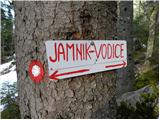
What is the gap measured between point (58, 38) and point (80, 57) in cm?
14

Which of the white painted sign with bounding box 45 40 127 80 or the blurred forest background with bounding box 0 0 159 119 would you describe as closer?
the white painted sign with bounding box 45 40 127 80

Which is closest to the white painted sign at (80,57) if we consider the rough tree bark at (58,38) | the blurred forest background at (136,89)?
the rough tree bark at (58,38)

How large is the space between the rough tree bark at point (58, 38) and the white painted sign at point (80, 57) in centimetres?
4

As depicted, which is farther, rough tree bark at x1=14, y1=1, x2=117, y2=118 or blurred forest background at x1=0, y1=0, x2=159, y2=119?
blurred forest background at x1=0, y1=0, x2=159, y2=119

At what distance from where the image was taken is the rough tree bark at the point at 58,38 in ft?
3.91

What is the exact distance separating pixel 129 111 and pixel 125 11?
7.34 feet

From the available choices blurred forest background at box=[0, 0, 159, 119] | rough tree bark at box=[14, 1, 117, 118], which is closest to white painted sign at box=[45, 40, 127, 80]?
rough tree bark at box=[14, 1, 117, 118]

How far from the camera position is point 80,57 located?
1.22 m

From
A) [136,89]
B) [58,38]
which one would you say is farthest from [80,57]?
[136,89]

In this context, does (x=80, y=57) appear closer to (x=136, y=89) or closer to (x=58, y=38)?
(x=58, y=38)

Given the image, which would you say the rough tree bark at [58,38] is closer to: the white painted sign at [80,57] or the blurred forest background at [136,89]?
the white painted sign at [80,57]

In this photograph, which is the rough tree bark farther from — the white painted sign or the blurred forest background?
the blurred forest background

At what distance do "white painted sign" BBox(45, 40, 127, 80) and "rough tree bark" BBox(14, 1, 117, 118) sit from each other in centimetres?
4

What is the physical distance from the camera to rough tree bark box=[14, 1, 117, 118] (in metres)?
1.19
